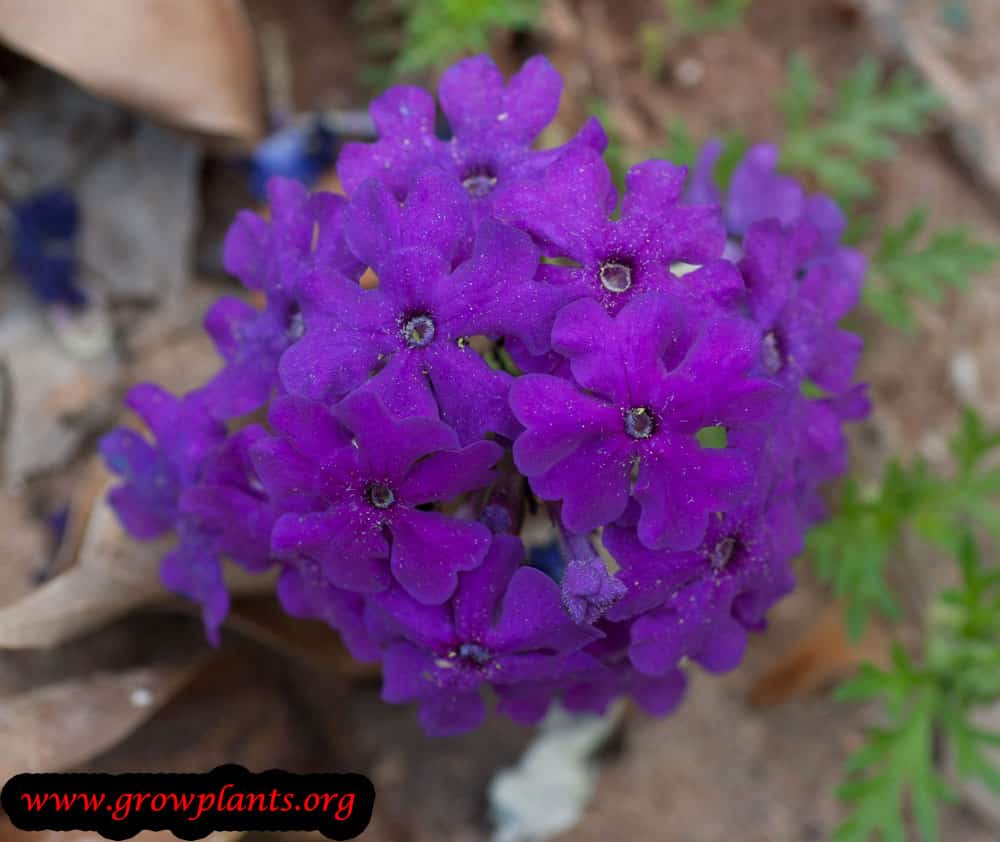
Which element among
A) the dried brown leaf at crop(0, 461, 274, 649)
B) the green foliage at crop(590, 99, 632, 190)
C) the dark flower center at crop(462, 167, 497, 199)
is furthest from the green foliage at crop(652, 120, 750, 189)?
the dried brown leaf at crop(0, 461, 274, 649)

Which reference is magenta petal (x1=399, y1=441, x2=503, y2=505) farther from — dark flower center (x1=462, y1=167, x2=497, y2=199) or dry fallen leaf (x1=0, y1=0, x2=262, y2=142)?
dry fallen leaf (x1=0, y1=0, x2=262, y2=142)

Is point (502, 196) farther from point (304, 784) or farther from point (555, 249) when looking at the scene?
point (304, 784)

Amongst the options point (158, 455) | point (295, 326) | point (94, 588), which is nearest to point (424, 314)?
point (295, 326)

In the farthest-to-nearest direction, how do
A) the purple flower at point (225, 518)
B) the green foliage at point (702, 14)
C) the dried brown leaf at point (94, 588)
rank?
the green foliage at point (702, 14) < the dried brown leaf at point (94, 588) < the purple flower at point (225, 518)

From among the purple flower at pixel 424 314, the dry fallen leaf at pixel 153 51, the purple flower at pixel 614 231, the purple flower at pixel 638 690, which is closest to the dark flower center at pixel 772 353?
the purple flower at pixel 614 231

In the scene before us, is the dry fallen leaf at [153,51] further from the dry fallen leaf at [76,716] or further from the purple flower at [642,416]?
the purple flower at [642,416]

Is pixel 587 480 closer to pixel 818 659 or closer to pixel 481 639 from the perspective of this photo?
pixel 481 639
